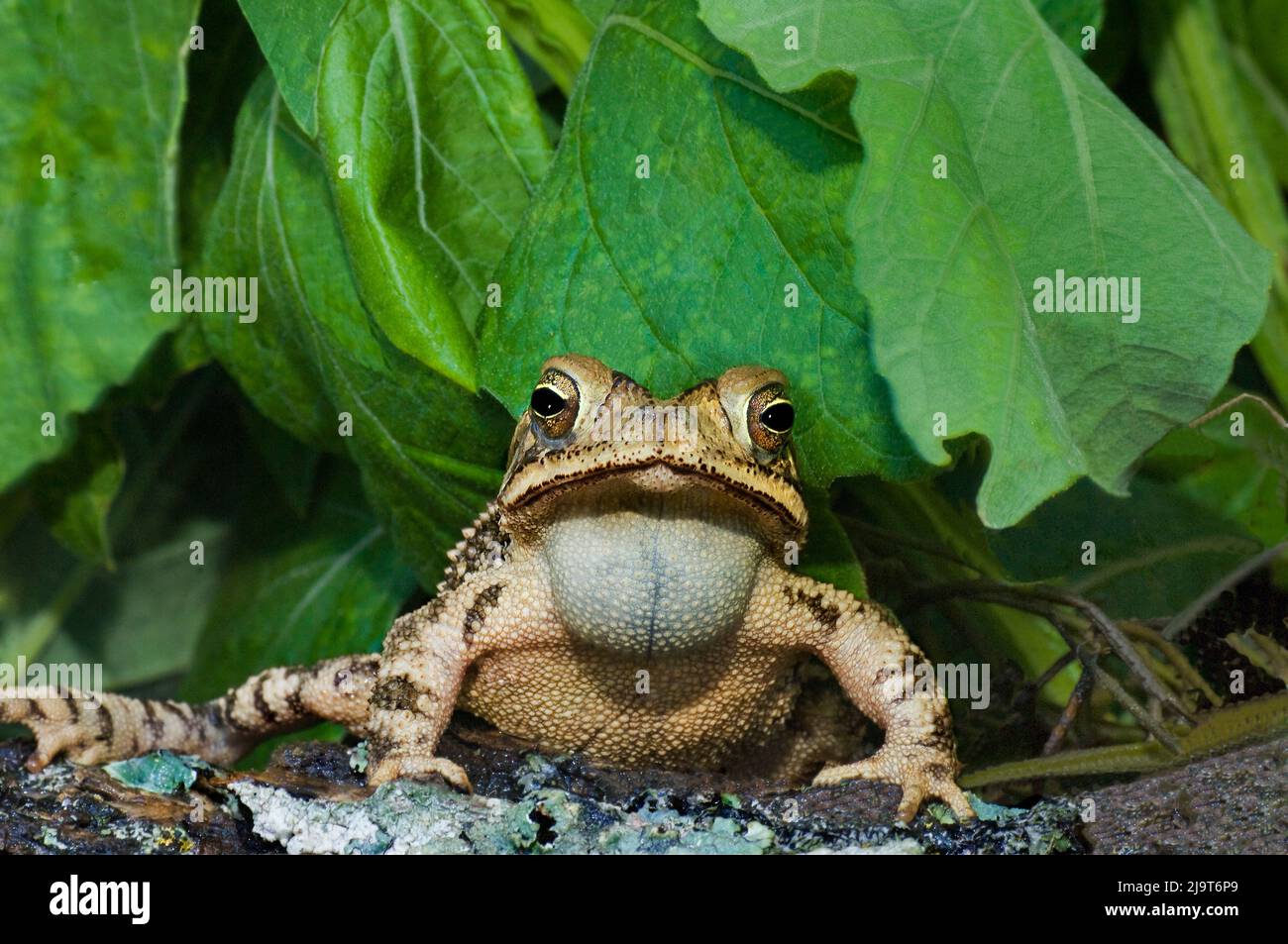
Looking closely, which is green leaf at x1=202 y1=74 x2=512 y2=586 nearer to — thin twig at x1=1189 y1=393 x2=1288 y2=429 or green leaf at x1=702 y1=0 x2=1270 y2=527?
green leaf at x1=702 y1=0 x2=1270 y2=527

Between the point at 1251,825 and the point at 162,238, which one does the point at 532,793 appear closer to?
the point at 1251,825

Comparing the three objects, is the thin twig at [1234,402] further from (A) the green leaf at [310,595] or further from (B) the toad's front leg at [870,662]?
(A) the green leaf at [310,595]

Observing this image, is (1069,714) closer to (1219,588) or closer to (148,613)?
(1219,588)

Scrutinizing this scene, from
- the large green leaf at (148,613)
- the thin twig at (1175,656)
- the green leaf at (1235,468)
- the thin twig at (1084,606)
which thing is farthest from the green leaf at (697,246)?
the large green leaf at (148,613)

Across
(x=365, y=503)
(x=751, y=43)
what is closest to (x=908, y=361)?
(x=751, y=43)

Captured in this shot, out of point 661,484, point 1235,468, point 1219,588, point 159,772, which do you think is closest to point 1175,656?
point 1219,588

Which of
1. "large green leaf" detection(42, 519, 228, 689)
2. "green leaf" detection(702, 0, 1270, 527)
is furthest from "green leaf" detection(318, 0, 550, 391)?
"large green leaf" detection(42, 519, 228, 689)

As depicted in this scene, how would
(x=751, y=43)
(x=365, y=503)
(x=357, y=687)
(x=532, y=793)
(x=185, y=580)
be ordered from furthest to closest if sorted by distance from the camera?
(x=185, y=580) → (x=365, y=503) → (x=357, y=687) → (x=532, y=793) → (x=751, y=43)
